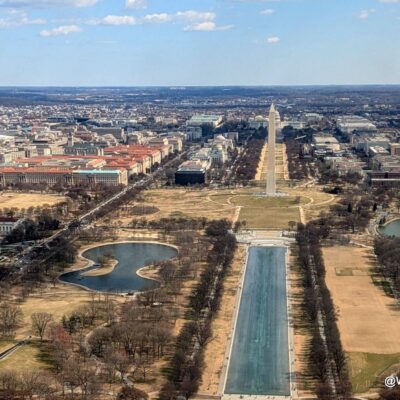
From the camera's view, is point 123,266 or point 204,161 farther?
point 204,161

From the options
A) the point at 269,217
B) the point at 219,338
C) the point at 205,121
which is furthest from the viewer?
the point at 205,121

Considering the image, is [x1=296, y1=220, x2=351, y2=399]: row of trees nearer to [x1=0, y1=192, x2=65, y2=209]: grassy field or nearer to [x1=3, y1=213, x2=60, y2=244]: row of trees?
[x1=3, y1=213, x2=60, y2=244]: row of trees

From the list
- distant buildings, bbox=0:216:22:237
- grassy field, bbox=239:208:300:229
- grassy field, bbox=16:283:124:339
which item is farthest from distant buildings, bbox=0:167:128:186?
grassy field, bbox=16:283:124:339

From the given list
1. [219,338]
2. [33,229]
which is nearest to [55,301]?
[219,338]

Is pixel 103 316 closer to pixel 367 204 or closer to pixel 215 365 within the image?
pixel 215 365

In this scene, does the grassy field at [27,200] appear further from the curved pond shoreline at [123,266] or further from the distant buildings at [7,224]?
the curved pond shoreline at [123,266]

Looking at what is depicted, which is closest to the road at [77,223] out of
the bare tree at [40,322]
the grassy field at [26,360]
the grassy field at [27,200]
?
the grassy field at [27,200]

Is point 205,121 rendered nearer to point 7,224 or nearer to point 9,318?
point 7,224
